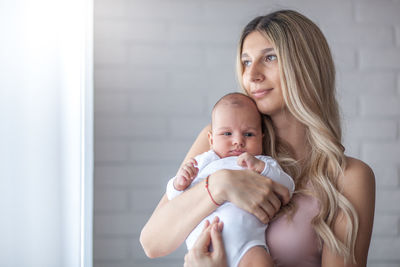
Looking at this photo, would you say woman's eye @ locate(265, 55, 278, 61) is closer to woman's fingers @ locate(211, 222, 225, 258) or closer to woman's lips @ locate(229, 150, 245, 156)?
woman's lips @ locate(229, 150, 245, 156)

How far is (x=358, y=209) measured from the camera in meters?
1.30

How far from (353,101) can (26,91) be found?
1758mm

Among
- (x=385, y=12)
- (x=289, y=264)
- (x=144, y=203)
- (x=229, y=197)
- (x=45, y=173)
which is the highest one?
(x=385, y=12)

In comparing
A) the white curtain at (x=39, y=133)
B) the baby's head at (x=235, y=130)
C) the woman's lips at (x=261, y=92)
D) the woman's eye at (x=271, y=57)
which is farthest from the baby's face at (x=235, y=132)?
the white curtain at (x=39, y=133)

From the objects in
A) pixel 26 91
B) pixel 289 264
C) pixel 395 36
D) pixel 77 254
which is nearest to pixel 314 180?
pixel 289 264

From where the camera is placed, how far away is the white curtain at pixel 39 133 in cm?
80

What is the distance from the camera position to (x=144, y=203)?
2.07 m

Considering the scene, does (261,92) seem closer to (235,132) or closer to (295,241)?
(235,132)

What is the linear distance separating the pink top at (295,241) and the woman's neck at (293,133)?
30 centimetres

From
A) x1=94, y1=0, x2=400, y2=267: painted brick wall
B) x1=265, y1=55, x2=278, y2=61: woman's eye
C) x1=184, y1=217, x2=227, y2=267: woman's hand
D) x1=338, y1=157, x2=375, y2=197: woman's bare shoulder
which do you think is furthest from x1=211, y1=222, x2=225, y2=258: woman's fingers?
x1=94, y1=0, x2=400, y2=267: painted brick wall

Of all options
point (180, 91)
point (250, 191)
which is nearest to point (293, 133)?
point (250, 191)

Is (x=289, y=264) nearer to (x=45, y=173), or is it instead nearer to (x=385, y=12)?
(x=45, y=173)

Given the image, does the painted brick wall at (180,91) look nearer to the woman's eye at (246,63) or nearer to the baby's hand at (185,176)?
the woman's eye at (246,63)

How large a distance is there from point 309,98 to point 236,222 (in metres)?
0.55
